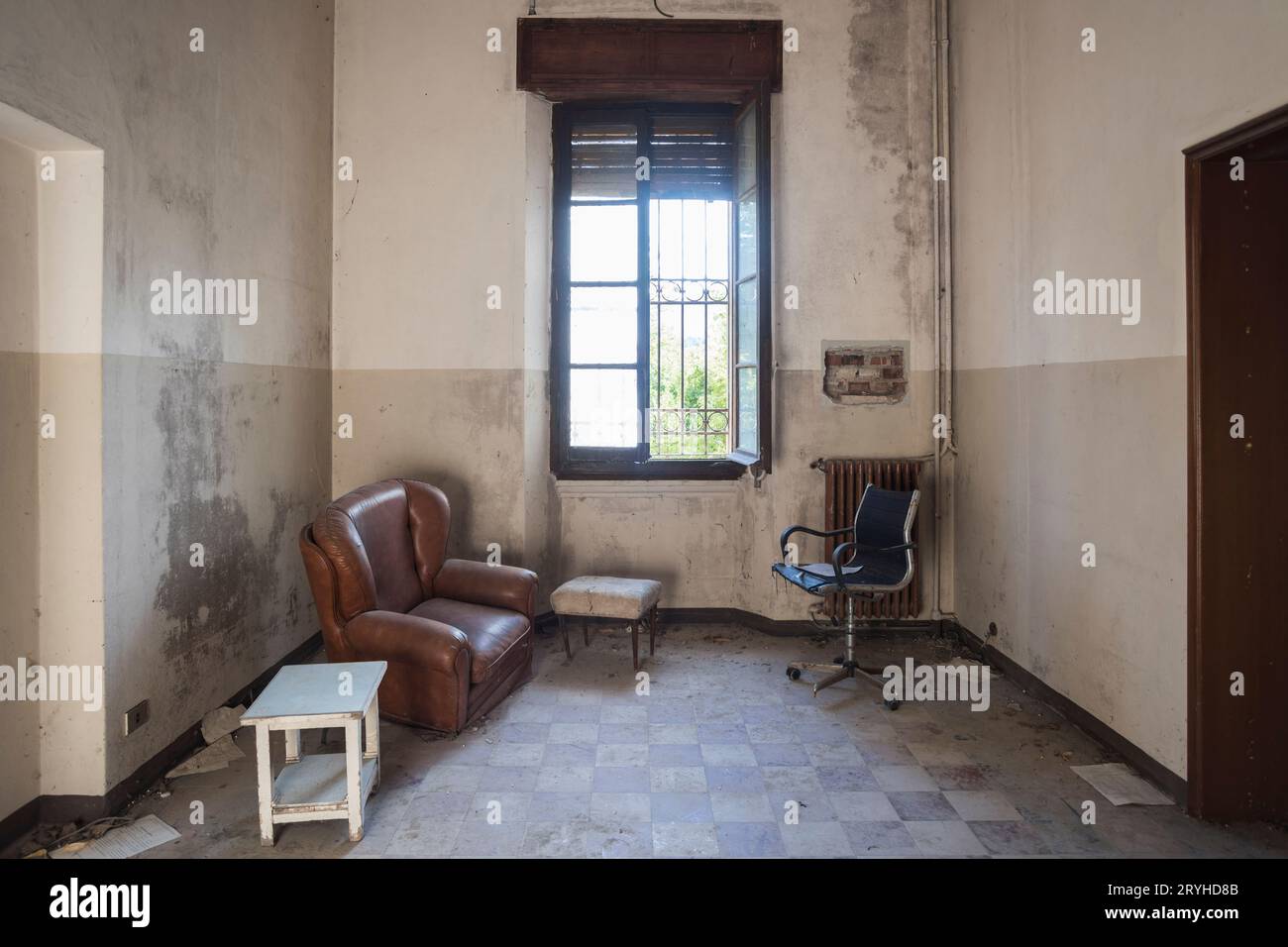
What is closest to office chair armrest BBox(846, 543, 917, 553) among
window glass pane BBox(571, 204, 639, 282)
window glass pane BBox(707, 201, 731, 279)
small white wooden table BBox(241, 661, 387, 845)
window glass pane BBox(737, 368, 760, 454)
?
window glass pane BBox(737, 368, 760, 454)

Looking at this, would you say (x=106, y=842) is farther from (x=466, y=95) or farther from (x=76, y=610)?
(x=466, y=95)

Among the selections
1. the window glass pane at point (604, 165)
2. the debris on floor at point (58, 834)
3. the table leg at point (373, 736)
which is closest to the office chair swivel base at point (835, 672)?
the table leg at point (373, 736)

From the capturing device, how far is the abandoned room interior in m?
2.64

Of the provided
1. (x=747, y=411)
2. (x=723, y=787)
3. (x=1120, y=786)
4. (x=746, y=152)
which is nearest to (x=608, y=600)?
(x=723, y=787)

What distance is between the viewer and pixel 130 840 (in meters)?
2.54

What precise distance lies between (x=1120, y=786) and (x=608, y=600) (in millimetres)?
2491

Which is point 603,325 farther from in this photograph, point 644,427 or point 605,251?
point 644,427

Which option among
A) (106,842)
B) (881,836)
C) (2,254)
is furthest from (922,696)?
(2,254)

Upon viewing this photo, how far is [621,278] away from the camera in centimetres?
510

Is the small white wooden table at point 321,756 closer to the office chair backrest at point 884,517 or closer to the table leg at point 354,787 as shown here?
the table leg at point 354,787

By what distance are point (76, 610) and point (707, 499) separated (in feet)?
11.3

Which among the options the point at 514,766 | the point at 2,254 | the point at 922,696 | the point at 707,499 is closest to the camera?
the point at 2,254

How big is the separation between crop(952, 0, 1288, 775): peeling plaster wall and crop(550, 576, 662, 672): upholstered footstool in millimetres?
2012

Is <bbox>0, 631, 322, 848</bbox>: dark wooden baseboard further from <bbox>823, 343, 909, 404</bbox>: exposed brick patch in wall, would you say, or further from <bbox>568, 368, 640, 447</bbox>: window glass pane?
<bbox>823, 343, 909, 404</bbox>: exposed brick patch in wall
